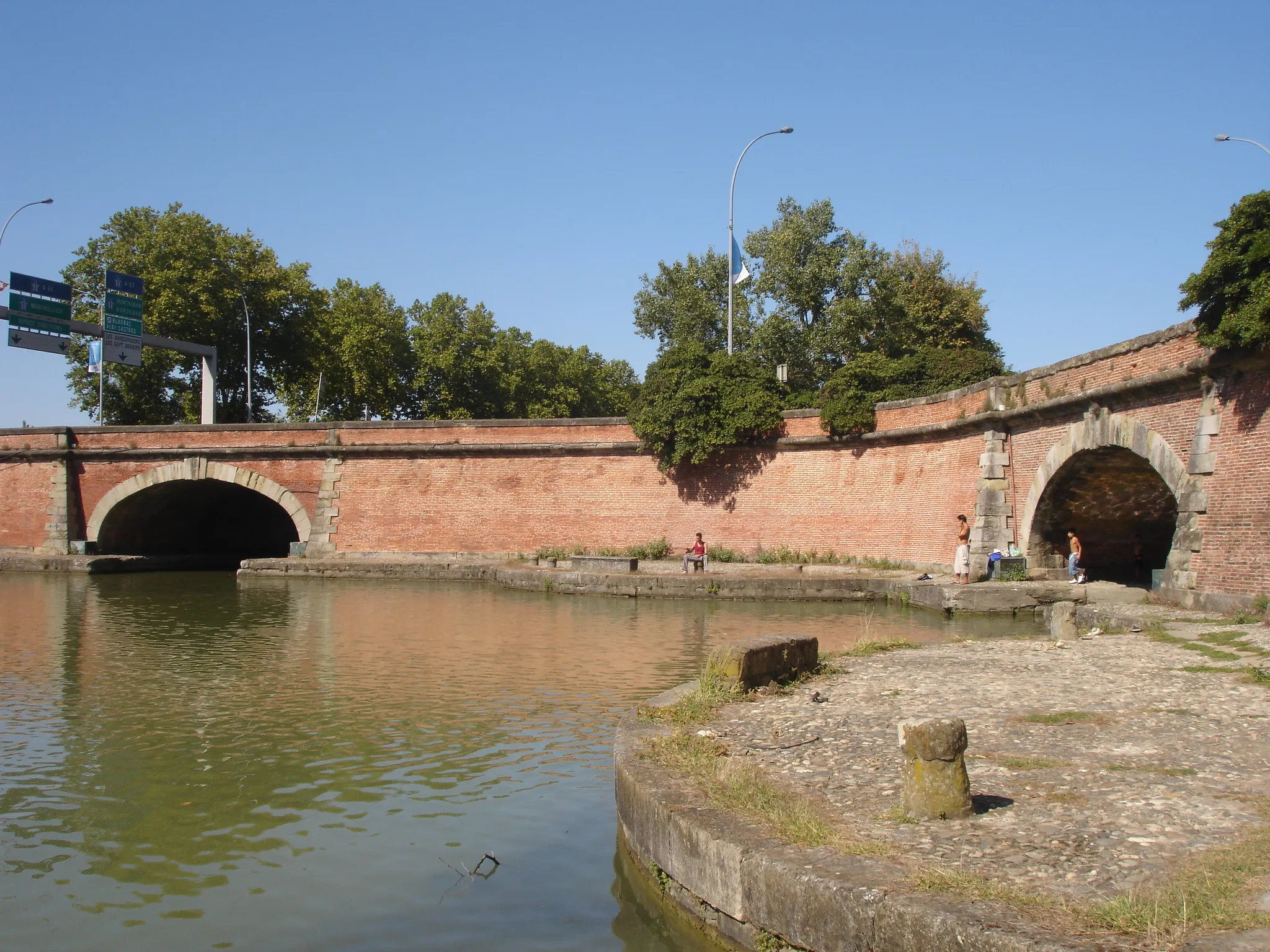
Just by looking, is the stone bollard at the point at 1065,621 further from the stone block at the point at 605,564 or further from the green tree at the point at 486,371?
the green tree at the point at 486,371

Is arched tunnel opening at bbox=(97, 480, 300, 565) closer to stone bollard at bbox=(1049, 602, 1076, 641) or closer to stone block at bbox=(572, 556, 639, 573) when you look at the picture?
stone block at bbox=(572, 556, 639, 573)

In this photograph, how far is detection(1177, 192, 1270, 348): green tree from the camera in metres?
12.5

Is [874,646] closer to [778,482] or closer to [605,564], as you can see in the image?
[605,564]

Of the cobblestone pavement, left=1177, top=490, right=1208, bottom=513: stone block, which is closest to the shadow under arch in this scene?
left=1177, top=490, right=1208, bottom=513: stone block

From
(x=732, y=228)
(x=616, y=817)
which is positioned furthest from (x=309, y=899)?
(x=732, y=228)

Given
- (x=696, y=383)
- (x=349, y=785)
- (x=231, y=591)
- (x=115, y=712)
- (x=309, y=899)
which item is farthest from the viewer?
(x=696, y=383)

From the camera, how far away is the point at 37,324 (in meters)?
26.7

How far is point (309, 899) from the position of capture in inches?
210

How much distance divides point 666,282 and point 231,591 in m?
25.0

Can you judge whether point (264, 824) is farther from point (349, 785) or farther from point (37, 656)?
point (37, 656)

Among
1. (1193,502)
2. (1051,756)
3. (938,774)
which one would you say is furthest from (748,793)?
(1193,502)

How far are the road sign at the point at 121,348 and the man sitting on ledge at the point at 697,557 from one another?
644 inches

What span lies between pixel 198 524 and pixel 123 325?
349 inches

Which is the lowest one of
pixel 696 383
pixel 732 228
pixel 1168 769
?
pixel 1168 769
